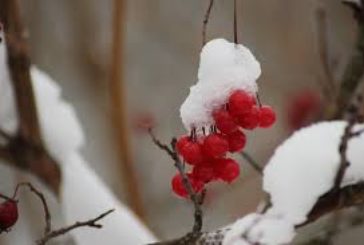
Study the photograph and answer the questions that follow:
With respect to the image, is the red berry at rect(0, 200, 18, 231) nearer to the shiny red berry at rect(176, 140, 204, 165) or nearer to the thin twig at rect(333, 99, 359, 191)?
the shiny red berry at rect(176, 140, 204, 165)

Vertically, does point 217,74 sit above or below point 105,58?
below

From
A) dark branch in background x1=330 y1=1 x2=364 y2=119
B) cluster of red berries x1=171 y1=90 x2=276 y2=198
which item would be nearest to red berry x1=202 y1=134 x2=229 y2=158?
cluster of red berries x1=171 y1=90 x2=276 y2=198

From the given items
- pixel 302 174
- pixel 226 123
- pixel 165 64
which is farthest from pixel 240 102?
pixel 165 64

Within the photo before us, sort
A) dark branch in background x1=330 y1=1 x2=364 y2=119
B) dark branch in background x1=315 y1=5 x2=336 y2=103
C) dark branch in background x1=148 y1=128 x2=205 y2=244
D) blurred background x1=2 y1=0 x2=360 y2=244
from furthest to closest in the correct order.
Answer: blurred background x1=2 y1=0 x2=360 y2=244, dark branch in background x1=315 y1=5 x2=336 y2=103, dark branch in background x1=330 y1=1 x2=364 y2=119, dark branch in background x1=148 y1=128 x2=205 y2=244

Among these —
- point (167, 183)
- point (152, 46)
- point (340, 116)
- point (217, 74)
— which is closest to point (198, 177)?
point (217, 74)

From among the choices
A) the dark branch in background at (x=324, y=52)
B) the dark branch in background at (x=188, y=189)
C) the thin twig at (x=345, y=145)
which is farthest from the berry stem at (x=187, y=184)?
the dark branch in background at (x=324, y=52)

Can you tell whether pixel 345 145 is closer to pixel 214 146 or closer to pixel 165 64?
pixel 214 146

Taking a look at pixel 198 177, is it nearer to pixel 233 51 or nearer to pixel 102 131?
pixel 233 51
